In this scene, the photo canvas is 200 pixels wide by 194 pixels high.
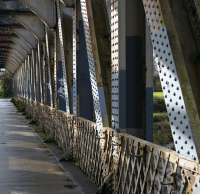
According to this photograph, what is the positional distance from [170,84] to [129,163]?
2.34 m

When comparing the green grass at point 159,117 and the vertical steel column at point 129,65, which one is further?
the green grass at point 159,117

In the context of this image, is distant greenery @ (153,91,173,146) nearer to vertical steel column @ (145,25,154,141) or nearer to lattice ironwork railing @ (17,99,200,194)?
lattice ironwork railing @ (17,99,200,194)

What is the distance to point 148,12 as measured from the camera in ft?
19.4

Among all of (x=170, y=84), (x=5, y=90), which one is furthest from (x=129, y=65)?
(x=5, y=90)

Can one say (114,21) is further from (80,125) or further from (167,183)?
(80,125)

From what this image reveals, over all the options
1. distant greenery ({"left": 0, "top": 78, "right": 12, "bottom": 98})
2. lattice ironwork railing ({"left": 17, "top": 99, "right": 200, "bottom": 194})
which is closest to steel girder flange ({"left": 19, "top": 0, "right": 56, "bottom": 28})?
lattice ironwork railing ({"left": 17, "top": 99, "right": 200, "bottom": 194})

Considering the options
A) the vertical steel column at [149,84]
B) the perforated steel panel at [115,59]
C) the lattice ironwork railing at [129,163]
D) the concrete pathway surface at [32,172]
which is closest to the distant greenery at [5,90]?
the concrete pathway surface at [32,172]

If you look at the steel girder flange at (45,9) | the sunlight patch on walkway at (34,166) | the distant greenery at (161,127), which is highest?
the steel girder flange at (45,9)

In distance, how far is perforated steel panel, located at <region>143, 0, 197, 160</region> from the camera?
5199mm

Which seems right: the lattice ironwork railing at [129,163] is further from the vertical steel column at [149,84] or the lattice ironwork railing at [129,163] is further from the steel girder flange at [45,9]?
the steel girder flange at [45,9]

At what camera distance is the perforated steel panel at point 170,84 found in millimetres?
5199

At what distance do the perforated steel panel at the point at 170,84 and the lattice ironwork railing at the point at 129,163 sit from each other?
0.18 m

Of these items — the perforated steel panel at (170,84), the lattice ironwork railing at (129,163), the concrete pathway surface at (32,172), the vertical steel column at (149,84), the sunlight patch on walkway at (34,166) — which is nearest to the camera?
the perforated steel panel at (170,84)

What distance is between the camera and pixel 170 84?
18.0 ft
